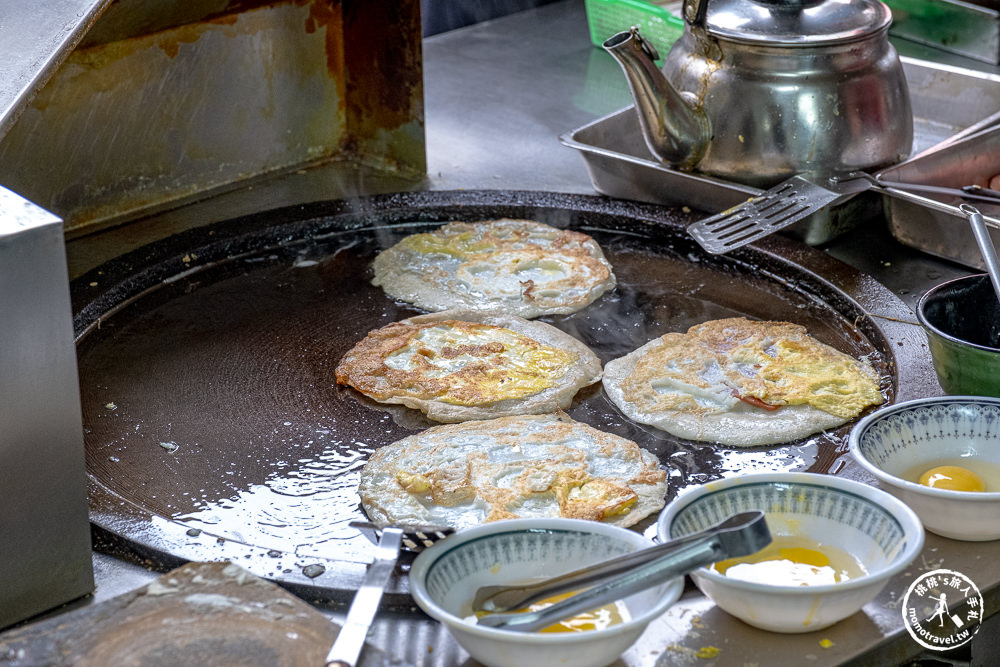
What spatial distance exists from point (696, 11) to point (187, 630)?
6.47ft

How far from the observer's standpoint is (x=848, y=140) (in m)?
2.75

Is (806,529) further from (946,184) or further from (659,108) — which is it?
(946,184)

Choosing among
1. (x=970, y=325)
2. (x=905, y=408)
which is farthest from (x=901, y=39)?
(x=905, y=408)

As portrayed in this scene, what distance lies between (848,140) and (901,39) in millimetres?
2107

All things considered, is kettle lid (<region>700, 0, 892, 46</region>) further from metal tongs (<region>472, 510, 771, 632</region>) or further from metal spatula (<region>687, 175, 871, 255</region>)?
metal tongs (<region>472, 510, 771, 632</region>)

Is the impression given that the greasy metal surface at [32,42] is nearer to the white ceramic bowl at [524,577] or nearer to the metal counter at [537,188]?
the metal counter at [537,188]

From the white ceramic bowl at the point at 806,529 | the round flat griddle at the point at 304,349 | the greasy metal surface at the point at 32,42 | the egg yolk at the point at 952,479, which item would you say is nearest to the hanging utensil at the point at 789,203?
the round flat griddle at the point at 304,349

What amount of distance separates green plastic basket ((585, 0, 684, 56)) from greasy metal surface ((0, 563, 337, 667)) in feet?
9.58

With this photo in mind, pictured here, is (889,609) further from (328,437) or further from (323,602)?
(328,437)

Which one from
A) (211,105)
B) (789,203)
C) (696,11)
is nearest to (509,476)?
(789,203)

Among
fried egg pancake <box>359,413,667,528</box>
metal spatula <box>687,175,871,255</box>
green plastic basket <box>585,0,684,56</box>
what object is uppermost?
green plastic basket <box>585,0,684,56</box>

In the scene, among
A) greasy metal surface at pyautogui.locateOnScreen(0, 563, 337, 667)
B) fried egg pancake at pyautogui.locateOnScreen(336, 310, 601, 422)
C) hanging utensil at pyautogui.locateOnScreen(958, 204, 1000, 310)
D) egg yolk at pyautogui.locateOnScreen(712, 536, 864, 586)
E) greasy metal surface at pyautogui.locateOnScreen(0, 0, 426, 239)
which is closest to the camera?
greasy metal surface at pyautogui.locateOnScreen(0, 563, 337, 667)

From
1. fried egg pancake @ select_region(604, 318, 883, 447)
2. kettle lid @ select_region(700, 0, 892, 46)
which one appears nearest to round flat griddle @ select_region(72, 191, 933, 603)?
fried egg pancake @ select_region(604, 318, 883, 447)

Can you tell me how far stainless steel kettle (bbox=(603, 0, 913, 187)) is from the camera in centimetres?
270
